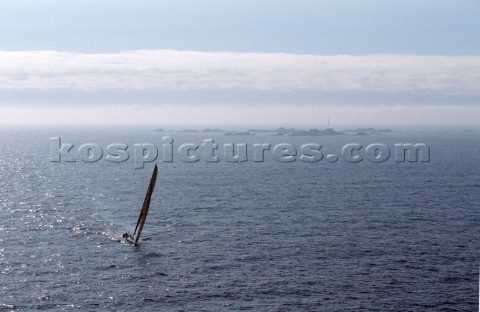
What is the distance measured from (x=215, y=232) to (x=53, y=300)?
4020cm

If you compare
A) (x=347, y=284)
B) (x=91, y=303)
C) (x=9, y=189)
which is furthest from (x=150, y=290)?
(x=9, y=189)

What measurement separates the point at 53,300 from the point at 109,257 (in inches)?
744

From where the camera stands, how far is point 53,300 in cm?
6712

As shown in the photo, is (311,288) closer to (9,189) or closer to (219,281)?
(219,281)

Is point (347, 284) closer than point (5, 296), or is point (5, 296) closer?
point (5, 296)

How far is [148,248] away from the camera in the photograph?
301ft

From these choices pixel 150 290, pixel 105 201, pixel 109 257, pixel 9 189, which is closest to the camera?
pixel 150 290

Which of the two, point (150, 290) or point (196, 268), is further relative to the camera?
point (196, 268)

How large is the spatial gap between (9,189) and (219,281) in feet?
354

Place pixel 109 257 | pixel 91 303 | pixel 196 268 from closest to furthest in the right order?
pixel 91 303 < pixel 196 268 < pixel 109 257

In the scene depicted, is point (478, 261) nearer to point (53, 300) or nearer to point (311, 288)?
point (311, 288)

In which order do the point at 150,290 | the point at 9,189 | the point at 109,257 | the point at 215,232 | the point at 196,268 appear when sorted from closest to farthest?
the point at 150,290 < the point at 196,268 < the point at 109,257 < the point at 215,232 < the point at 9,189

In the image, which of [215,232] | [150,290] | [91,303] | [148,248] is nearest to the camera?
[91,303]

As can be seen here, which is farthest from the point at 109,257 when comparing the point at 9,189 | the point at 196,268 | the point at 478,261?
the point at 9,189
